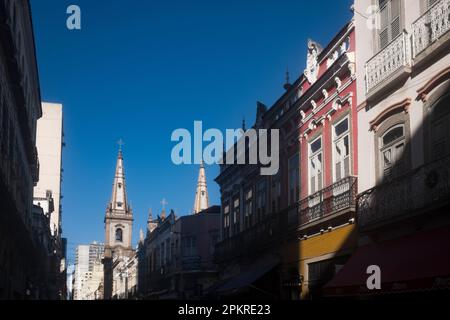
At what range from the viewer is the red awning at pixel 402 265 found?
1153cm

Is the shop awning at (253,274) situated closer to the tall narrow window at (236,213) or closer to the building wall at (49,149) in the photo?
the tall narrow window at (236,213)

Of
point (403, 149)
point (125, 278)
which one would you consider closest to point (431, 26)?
point (403, 149)

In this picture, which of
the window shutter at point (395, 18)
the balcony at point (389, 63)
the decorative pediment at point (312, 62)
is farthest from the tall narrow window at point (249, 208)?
the window shutter at point (395, 18)

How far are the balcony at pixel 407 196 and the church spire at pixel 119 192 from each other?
10005 centimetres

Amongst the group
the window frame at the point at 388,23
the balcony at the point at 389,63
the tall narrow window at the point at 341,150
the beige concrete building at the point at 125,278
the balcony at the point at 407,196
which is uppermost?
the window frame at the point at 388,23

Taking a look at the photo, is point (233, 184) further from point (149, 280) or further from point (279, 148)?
point (149, 280)

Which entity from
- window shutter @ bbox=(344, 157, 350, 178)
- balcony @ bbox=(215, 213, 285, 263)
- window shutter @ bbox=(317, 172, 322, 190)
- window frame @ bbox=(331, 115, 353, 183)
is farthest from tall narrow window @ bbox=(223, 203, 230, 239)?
window shutter @ bbox=(344, 157, 350, 178)

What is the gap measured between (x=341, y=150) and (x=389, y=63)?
3.47 meters

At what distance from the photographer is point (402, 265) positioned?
1283 centimetres

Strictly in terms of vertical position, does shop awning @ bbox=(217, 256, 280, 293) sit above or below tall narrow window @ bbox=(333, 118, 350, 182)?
below

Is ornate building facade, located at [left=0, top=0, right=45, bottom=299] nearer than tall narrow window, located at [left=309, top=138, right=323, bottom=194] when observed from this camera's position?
No

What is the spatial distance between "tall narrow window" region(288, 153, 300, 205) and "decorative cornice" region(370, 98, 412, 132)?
548cm

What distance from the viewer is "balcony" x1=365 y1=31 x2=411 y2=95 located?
14.5 m

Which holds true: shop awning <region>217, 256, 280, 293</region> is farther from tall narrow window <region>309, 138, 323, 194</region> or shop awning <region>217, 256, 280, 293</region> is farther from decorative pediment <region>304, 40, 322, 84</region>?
decorative pediment <region>304, 40, 322, 84</region>
